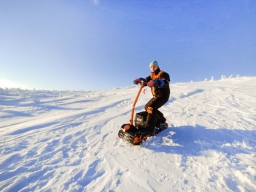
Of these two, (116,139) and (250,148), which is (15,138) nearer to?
(116,139)

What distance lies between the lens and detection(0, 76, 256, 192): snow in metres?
2.96

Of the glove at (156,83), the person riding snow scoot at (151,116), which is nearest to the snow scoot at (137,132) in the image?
the person riding snow scoot at (151,116)

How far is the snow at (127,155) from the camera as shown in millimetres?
2957

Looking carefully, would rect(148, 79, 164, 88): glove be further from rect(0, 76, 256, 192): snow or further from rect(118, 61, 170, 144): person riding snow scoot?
rect(0, 76, 256, 192): snow

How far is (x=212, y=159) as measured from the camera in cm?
362

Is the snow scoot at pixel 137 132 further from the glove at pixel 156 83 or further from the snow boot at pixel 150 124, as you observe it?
the glove at pixel 156 83

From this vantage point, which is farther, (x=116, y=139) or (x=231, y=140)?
(x=116, y=139)

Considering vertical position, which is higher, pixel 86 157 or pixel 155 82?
pixel 155 82

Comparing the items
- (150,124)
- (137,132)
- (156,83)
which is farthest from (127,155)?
(156,83)

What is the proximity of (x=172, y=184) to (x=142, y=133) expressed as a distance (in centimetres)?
169

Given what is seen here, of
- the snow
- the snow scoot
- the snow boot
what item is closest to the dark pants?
the snow boot

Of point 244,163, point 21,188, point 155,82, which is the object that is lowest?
point 21,188

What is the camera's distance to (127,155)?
13.0 feet

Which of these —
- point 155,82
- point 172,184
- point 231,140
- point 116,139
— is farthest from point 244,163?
point 116,139
